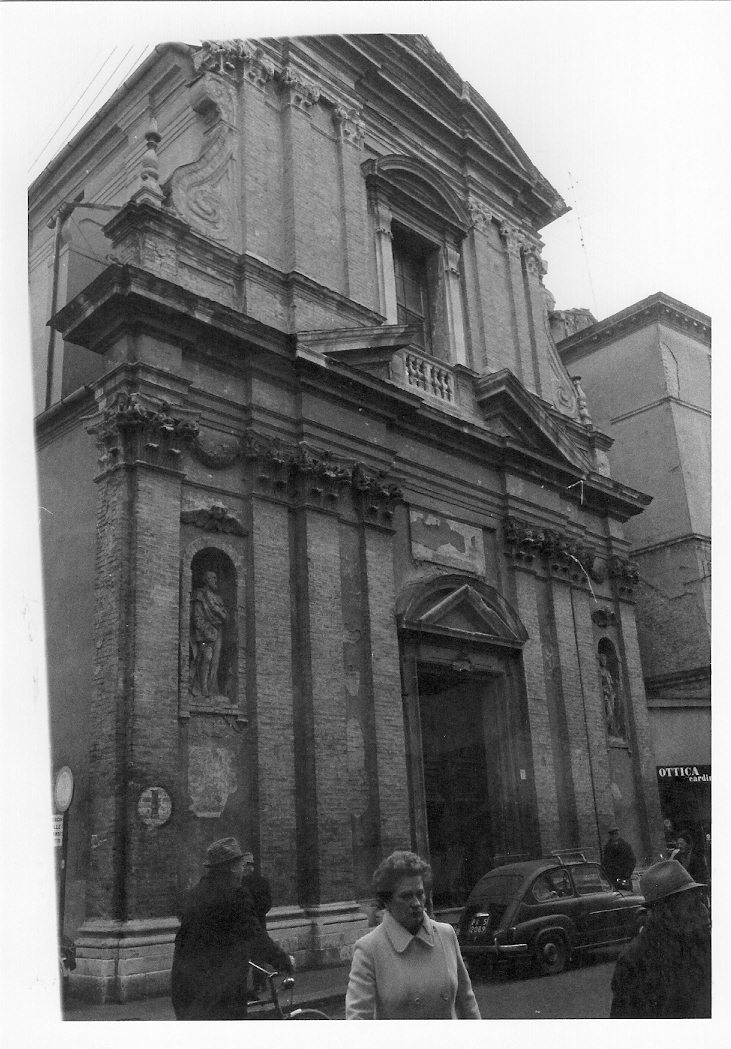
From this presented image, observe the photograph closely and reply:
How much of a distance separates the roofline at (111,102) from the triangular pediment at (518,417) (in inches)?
266

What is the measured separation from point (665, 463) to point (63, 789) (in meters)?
14.1

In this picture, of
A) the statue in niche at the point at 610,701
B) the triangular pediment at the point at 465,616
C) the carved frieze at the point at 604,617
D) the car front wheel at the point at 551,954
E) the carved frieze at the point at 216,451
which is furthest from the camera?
the carved frieze at the point at 604,617

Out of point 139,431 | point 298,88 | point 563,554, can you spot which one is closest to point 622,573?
point 563,554

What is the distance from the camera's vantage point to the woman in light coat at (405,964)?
3.94 meters

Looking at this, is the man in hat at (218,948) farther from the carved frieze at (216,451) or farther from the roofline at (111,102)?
the roofline at (111,102)

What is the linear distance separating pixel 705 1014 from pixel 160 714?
6.04 m

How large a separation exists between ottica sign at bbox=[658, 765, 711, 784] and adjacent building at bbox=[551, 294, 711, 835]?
52.3 inches

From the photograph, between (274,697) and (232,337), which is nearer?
(274,697)

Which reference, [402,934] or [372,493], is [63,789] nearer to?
[372,493]

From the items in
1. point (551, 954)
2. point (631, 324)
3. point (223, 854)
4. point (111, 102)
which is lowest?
point (551, 954)

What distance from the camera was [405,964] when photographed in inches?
156

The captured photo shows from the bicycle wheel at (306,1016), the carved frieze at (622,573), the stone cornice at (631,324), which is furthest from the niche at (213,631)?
the stone cornice at (631,324)

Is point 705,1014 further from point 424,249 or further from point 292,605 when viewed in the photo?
point 424,249

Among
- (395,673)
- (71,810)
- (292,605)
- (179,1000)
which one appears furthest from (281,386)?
(179,1000)
